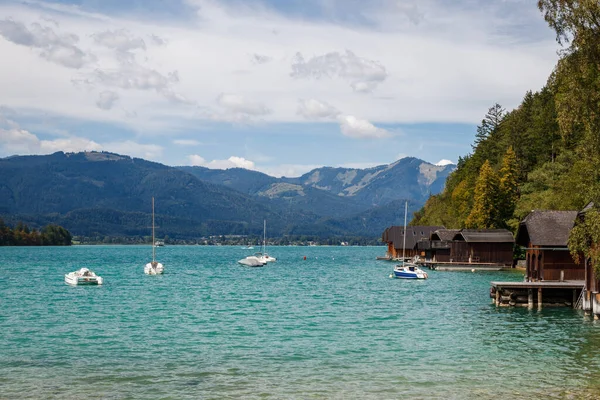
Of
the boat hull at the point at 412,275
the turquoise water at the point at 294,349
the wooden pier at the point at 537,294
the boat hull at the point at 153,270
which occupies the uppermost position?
the wooden pier at the point at 537,294

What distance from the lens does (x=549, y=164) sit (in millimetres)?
99375

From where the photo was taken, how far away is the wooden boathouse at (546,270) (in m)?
52.0

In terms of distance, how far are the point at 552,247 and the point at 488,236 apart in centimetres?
4866

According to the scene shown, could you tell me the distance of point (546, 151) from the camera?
11538 centimetres

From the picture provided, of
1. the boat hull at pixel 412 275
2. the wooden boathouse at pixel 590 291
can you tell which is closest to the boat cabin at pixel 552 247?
the wooden boathouse at pixel 590 291

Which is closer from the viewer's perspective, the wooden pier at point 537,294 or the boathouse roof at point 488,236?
the wooden pier at point 537,294

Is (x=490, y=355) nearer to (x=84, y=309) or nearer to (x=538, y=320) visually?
(x=538, y=320)

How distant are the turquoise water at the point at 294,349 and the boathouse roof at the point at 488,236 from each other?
44851 millimetres

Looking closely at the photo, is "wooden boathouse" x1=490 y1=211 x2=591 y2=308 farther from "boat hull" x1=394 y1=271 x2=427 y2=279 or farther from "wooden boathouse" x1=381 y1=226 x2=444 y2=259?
"wooden boathouse" x1=381 y1=226 x2=444 y2=259

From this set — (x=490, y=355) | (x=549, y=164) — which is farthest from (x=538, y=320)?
(x=549, y=164)

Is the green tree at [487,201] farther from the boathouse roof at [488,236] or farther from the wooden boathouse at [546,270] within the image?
the wooden boathouse at [546,270]

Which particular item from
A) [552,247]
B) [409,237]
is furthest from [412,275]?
[409,237]

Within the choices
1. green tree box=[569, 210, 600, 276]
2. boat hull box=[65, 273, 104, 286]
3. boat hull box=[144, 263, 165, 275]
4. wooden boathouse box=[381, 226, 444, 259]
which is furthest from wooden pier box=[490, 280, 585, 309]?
wooden boathouse box=[381, 226, 444, 259]

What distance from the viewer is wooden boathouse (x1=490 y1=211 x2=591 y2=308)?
52000 mm
